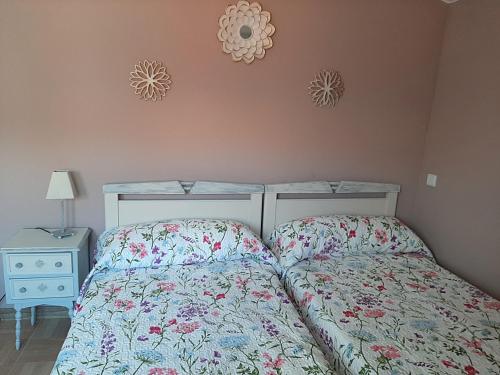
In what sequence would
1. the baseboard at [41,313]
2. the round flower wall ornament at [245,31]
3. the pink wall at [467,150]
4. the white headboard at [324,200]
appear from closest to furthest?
the pink wall at [467,150], the round flower wall ornament at [245,31], the baseboard at [41,313], the white headboard at [324,200]

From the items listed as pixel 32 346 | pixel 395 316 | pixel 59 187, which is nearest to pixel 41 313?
pixel 32 346

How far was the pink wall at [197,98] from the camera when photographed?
216cm

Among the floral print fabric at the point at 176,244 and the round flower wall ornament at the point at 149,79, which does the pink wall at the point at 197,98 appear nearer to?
the round flower wall ornament at the point at 149,79

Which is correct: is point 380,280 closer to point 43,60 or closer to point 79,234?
point 79,234

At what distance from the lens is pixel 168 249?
2.11m

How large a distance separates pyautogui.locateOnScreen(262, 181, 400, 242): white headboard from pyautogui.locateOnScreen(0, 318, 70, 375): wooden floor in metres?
1.48

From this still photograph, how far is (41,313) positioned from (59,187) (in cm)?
94

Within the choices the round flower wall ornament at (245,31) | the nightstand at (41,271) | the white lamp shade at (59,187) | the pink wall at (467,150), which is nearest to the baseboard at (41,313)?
the nightstand at (41,271)

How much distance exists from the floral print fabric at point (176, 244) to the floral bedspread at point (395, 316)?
353 millimetres

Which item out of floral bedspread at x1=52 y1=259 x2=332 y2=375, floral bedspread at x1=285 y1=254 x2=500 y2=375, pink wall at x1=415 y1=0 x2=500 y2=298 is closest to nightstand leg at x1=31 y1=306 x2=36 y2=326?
floral bedspread at x1=52 y1=259 x2=332 y2=375

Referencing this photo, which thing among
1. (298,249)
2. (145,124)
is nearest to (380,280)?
(298,249)

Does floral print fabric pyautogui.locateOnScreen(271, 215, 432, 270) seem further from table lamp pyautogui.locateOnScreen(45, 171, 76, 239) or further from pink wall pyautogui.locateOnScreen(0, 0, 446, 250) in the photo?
table lamp pyautogui.locateOnScreen(45, 171, 76, 239)

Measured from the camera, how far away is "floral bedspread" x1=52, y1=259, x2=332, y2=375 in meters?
1.33

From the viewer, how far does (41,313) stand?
2430mm
